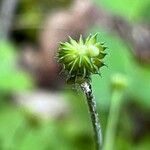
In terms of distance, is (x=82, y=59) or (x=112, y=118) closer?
(x=82, y=59)

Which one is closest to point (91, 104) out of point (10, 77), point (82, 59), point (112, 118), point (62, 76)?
point (82, 59)

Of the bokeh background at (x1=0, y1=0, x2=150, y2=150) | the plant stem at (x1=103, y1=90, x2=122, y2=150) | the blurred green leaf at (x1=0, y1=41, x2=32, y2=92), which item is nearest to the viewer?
the plant stem at (x1=103, y1=90, x2=122, y2=150)

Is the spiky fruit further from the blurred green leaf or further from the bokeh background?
the blurred green leaf

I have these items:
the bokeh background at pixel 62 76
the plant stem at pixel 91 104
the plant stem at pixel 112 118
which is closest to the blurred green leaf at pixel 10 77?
the bokeh background at pixel 62 76

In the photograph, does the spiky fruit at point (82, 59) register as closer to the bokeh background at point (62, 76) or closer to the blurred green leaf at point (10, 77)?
the bokeh background at point (62, 76)

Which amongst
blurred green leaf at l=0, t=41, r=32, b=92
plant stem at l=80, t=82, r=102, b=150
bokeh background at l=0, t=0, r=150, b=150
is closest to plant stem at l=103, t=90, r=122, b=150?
bokeh background at l=0, t=0, r=150, b=150

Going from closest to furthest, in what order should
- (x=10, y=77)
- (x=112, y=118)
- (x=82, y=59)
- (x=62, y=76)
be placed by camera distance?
(x=82, y=59)
(x=112, y=118)
(x=62, y=76)
(x=10, y=77)

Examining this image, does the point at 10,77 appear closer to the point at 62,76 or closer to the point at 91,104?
the point at 62,76
